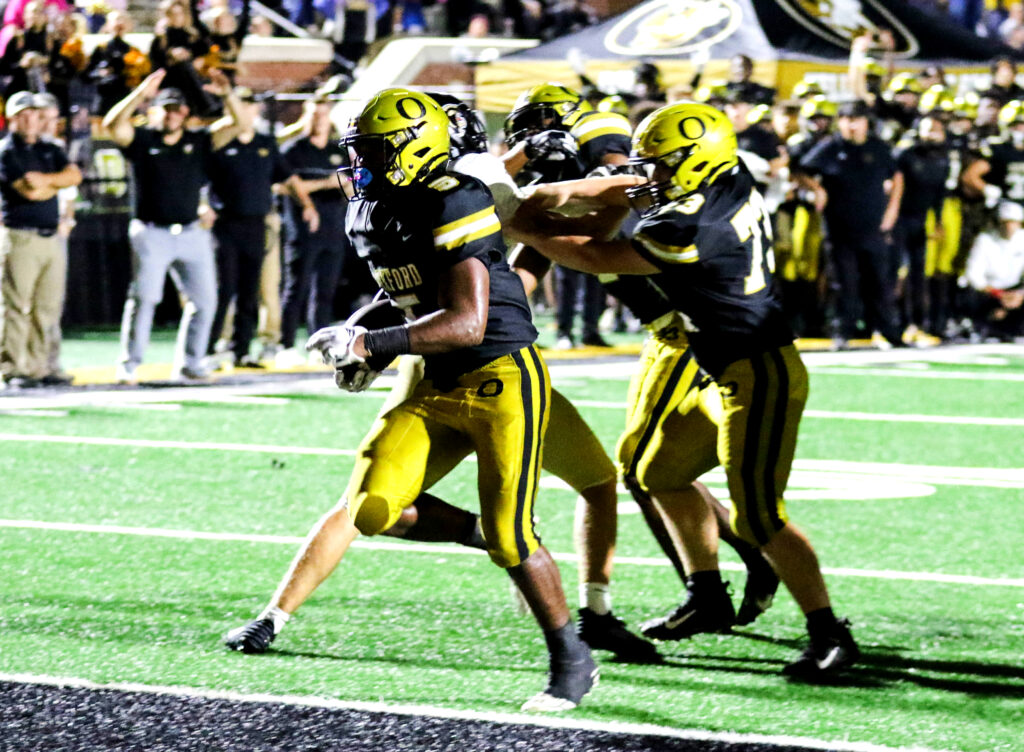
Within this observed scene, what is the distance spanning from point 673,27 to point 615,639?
38.1ft

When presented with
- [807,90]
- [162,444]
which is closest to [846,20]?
[807,90]

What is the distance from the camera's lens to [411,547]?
723 centimetres

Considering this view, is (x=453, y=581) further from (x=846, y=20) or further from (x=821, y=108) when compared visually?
(x=846, y=20)

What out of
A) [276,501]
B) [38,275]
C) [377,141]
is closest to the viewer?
[377,141]

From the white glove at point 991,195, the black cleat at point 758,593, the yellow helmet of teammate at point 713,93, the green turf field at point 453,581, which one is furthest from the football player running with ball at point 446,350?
the white glove at point 991,195

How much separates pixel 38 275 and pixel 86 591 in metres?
6.11

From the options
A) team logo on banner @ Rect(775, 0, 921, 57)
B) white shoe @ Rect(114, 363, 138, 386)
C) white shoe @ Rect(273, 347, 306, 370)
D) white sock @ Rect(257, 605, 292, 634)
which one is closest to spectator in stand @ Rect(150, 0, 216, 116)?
white shoe @ Rect(273, 347, 306, 370)

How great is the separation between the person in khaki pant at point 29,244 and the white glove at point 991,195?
8029 mm

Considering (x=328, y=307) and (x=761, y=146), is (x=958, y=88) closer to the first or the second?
(x=761, y=146)

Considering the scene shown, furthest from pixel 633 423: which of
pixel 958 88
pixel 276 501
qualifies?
pixel 958 88

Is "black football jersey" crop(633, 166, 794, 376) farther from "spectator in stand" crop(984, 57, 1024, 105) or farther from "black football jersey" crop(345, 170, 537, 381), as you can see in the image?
"spectator in stand" crop(984, 57, 1024, 105)

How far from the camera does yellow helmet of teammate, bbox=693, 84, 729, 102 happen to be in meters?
14.7

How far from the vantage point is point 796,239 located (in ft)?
48.4

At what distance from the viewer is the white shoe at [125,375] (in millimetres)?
12258
